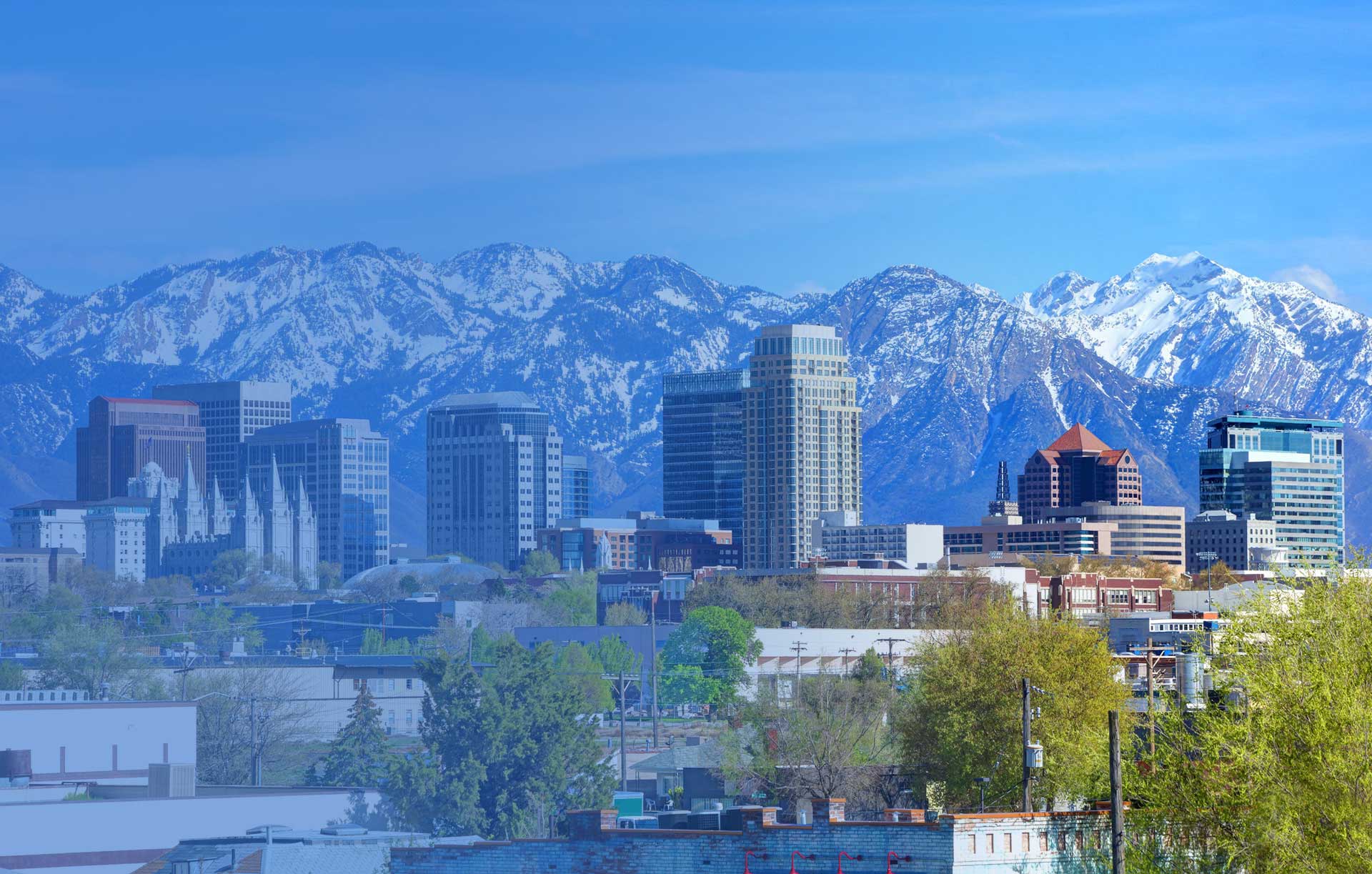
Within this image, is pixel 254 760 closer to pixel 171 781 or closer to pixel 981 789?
pixel 171 781

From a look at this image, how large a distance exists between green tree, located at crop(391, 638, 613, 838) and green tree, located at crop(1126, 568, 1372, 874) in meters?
81.7

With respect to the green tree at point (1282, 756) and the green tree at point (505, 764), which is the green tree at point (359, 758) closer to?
the green tree at point (505, 764)

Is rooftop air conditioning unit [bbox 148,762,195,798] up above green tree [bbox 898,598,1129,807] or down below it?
below

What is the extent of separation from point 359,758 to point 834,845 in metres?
118

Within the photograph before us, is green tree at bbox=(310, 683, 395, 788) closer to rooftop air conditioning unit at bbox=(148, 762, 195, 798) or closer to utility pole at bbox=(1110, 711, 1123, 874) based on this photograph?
rooftop air conditioning unit at bbox=(148, 762, 195, 798)

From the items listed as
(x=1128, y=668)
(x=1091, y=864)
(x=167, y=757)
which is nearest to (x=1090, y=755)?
(x=1091, y=864)

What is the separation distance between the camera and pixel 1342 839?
2331 inches

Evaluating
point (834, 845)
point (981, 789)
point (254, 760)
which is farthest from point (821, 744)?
point (254, 760)

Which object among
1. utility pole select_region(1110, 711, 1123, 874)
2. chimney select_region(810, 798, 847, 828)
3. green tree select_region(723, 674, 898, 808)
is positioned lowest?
green tree select_region(723, 674, 898, 808)

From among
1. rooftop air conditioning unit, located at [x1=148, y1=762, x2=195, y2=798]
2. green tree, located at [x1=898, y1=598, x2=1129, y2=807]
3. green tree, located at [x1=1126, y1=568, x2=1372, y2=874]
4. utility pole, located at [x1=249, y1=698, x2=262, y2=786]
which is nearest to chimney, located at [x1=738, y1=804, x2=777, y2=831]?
green tree, located at [x1=1126, y1=568, x2=1372, y2=874]

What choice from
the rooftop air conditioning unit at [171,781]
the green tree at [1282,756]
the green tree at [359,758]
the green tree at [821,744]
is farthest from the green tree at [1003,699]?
the green tree at [359,758]

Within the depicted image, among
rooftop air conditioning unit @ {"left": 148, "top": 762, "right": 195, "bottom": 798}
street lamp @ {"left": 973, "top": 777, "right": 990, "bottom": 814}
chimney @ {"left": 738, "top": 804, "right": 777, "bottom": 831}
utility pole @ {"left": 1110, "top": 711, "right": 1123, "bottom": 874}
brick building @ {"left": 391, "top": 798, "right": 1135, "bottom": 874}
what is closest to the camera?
utility pole @ {"left": 1110, "top": 711, "right": 1123, "bottom": 874}

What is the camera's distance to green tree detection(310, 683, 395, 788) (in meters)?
174

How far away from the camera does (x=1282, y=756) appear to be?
60906mm
